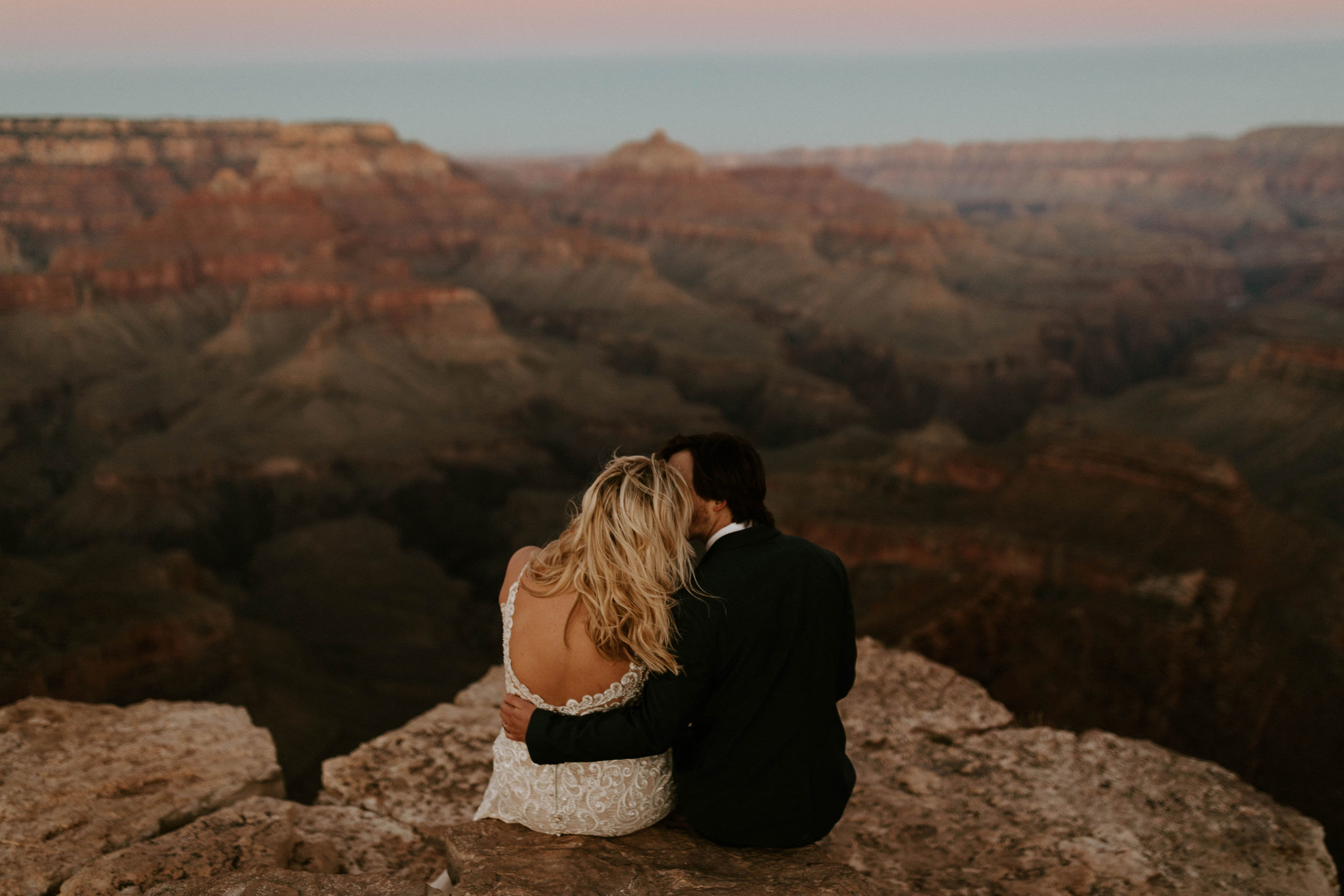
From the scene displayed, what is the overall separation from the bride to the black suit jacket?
5.0 inches

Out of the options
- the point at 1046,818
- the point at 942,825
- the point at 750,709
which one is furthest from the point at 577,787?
the point at 1046,818

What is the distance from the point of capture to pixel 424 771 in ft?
23.3

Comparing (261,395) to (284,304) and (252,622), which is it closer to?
(284,304)

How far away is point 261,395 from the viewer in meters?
75.2

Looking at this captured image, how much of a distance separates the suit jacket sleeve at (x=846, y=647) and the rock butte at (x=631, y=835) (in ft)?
3.12

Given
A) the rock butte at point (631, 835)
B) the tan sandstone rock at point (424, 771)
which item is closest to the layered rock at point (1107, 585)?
the rock butte at point (631, 835)

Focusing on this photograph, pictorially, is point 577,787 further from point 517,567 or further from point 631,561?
point 631,561

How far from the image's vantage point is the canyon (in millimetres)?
26859

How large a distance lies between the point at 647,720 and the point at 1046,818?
3.96 meters

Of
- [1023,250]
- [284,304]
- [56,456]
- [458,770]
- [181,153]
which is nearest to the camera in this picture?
[458,770]

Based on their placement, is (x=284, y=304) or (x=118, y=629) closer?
(x=118, y=629)

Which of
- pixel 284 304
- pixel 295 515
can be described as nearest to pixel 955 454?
pixel 295 515

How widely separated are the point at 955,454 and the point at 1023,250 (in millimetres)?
163262

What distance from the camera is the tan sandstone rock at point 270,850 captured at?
4.89 meters
